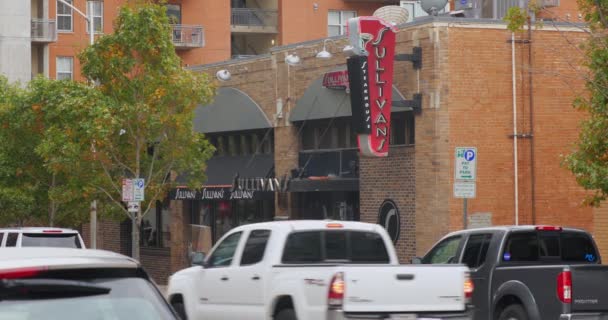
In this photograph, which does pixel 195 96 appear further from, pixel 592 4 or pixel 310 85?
pixel 592 4

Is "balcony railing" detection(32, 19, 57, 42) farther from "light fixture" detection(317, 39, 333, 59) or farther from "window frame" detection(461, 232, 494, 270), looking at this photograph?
"window frame" detection(461, 232, 494, 270)

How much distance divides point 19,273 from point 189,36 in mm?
52000

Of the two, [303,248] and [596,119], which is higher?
[596,119]

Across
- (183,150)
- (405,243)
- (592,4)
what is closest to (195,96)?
(183,150)

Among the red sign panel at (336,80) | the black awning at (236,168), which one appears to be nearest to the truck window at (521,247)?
the red sign panel at (336,80)

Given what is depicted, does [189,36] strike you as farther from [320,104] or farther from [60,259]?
[60,259]

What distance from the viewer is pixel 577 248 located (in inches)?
667

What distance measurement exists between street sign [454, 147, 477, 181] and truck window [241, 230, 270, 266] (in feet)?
22.2

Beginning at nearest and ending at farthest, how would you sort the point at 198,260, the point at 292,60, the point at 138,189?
the point at 198,260
the point at 138,189
the point at 292,60

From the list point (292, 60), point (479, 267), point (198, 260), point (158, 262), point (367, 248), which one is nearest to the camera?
point (367, 248)

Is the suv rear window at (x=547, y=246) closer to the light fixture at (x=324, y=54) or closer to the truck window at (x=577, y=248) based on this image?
the truck window at (x=577, y=248)

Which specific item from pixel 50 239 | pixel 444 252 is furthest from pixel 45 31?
pixel 444 252

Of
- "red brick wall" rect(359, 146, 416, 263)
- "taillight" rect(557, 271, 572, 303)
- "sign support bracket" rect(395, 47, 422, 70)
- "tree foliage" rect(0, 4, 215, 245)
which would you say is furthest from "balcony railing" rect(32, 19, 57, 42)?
"taillight" rect(557, 271, 572, 303)

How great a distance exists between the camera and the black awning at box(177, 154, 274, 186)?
3466 centimetres
